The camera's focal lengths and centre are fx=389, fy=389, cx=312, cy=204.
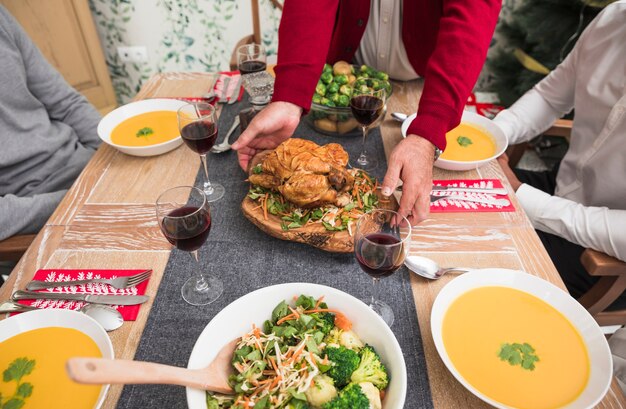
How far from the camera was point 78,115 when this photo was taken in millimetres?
2006

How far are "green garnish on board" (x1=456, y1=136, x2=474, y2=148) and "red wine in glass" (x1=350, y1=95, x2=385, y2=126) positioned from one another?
0.41 m

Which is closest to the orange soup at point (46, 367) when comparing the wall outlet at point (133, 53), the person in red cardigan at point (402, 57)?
the person in red cardigan at point (402, 57)

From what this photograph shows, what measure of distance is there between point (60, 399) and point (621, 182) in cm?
195

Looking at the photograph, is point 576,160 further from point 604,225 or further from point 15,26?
point 15,26

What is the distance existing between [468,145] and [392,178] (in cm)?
60

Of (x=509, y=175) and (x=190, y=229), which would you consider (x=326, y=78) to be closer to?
(x=509, y=175)

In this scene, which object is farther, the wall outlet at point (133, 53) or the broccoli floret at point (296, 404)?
the wall outlet at point (133, 53)

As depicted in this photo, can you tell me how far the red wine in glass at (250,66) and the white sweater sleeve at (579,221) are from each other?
1249 mm

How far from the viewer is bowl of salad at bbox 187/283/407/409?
29.5 inches

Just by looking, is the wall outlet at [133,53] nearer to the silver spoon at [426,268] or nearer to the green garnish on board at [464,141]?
the green garnish on board at [464,141]

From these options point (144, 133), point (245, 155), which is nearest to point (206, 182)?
point (245, 155)

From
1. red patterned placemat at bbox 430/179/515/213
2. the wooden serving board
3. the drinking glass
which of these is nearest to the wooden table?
red patterned placemat at bbox 430/179/515/213

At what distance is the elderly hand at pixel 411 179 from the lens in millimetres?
1190

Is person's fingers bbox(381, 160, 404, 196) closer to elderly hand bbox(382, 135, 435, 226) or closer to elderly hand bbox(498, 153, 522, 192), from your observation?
elderly hand bbox(382, 135, 435, 226)
